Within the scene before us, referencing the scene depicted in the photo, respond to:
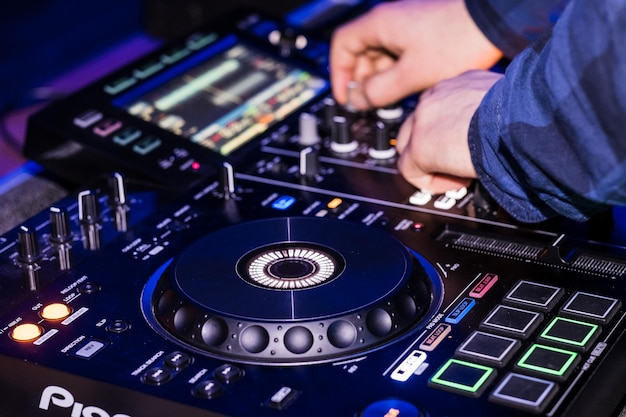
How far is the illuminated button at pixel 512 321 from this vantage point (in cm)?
96

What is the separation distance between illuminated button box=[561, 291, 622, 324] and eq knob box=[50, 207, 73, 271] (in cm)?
49

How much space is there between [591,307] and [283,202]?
0.38m

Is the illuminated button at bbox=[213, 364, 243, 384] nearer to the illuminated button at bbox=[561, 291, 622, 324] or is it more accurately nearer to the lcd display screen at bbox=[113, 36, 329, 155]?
the illuminated button at bbox=[561, 291, 622, 324]

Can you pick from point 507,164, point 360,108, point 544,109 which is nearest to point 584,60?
point 544,109

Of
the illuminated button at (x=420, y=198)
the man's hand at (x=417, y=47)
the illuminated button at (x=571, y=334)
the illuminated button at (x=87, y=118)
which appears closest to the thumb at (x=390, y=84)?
the man's hand at (x=417, y=47)

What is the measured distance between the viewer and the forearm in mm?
1435

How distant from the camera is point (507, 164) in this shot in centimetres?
107

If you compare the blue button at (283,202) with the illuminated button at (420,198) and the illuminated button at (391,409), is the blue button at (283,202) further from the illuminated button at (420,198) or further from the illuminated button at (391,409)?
the illuminated button at (391,409)

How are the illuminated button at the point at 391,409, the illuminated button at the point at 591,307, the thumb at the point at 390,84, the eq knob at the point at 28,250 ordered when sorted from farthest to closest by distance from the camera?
the thumb at the point at 390,84
the eq knob at the point at 28,250
the illuminated button at the point at 591,307
the illuminated button at the point at 391,409

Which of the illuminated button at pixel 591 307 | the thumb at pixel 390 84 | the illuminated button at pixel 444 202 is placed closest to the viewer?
the illuminated button at pixel 591 307

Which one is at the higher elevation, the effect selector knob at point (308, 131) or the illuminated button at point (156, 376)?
the effect selector knob at point (308, 131)

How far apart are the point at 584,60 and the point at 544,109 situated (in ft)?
0.23

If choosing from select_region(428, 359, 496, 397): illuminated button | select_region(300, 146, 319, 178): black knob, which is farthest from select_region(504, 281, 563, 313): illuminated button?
select_region(300, 146, 319, 178): black knob

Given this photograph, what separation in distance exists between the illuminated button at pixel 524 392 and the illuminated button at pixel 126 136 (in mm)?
631
